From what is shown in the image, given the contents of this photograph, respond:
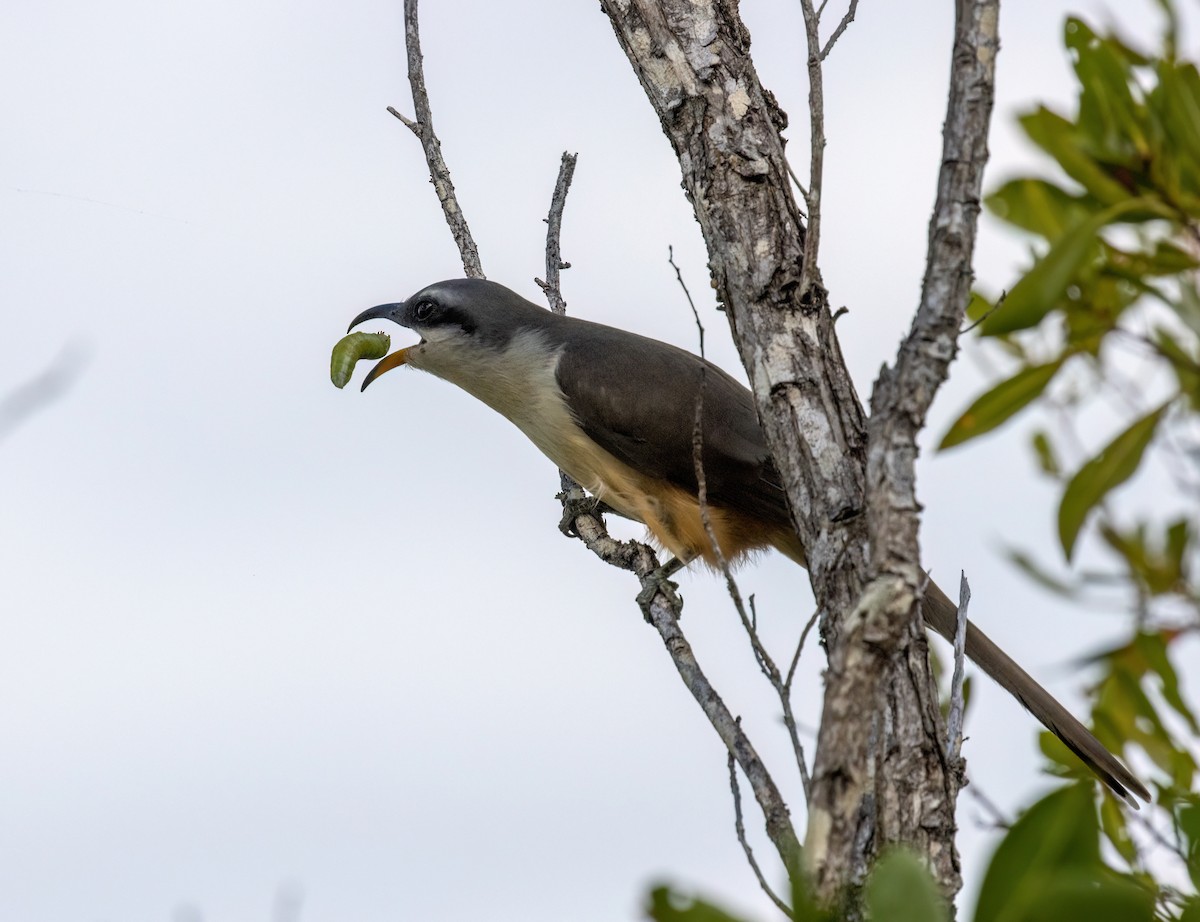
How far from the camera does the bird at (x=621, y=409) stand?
543 cm

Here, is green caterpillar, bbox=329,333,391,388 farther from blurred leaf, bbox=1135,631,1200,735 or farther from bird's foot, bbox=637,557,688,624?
blurred leaf, bbox=1135,631,1200,735

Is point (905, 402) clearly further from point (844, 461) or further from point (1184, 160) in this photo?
point (844, 461)

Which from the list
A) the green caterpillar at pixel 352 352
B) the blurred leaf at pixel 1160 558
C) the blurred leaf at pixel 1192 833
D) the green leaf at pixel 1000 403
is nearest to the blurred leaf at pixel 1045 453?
the blurred leaf at pixel 1160 558

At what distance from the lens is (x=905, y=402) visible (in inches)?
86.0

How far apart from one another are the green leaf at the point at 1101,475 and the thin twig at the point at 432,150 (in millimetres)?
3374

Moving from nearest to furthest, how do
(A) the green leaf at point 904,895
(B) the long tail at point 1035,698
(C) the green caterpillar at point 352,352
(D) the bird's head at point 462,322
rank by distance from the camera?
(A) the green leaf at point 904,895, (B) the long tail at point 1035,698, (C) the green caterpillar at point 352,352, (D) the bird's head at point 462,322

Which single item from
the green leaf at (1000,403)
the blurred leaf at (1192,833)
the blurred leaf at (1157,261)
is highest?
the blurred leaf at (1157,261)

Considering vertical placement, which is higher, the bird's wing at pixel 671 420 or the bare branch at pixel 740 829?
the bird's wing at pixel 671 420

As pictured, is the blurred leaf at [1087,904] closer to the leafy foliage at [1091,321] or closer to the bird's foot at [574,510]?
the leafy foliage at [1091,321]

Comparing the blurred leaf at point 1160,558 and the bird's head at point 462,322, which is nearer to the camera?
the blurred leaf at point 1160,558

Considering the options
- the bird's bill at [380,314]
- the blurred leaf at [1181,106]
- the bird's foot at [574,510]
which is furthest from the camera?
the bird's bill at [380,314]

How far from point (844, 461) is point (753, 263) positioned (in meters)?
0.56

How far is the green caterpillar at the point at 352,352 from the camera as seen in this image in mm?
5375

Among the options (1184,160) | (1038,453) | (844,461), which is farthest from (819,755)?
(1038,453)
